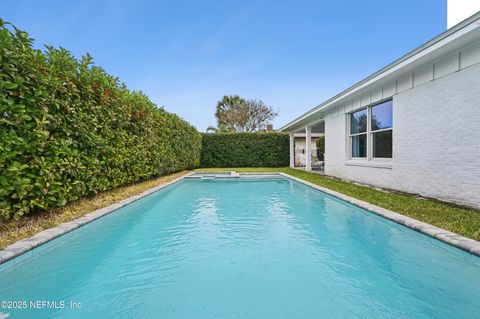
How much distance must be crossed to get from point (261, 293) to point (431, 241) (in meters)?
2.68

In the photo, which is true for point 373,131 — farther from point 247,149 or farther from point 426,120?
point 247,149

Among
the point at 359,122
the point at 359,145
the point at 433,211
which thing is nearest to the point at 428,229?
the point at 433,211

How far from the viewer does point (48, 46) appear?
5.24 meters

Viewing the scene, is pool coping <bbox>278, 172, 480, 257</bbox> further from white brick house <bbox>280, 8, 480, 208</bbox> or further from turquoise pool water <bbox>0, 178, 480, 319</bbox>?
white brick house <bbox>280, 8, 480, 208</bbox>

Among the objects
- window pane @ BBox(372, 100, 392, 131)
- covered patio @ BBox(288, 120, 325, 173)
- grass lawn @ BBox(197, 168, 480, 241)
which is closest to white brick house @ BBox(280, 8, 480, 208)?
window pane @ BBox(372, 100, 392, 131)

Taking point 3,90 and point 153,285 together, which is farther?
point 3,90

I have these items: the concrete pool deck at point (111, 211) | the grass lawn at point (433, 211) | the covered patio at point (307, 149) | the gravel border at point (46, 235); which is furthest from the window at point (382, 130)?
the gravel border at point (46, 235)

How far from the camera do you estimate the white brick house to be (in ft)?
17.5

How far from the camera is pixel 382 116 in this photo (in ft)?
28.9

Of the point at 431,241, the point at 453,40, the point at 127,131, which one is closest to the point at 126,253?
the point at 431,241

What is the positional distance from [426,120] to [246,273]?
249 inches

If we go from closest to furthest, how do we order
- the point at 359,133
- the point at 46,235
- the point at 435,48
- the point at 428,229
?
the point at 46,235 → the point at 428,229 → the point at 435,48 → the point at 359,133

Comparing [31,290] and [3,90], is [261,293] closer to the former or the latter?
[31,290]

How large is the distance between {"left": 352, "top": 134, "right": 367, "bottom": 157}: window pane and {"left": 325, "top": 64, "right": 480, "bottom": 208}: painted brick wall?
58.2 inches
